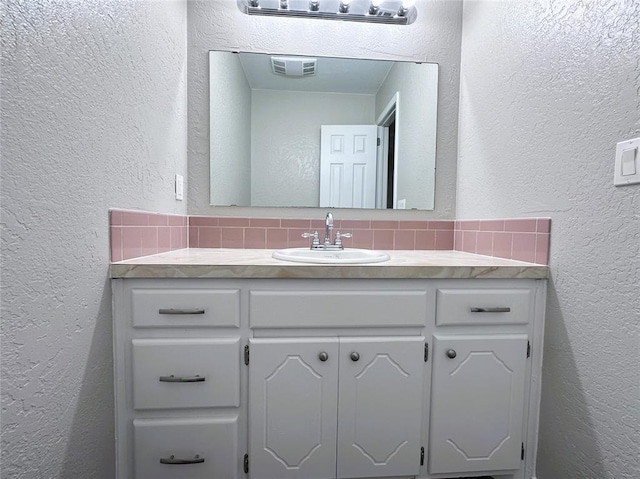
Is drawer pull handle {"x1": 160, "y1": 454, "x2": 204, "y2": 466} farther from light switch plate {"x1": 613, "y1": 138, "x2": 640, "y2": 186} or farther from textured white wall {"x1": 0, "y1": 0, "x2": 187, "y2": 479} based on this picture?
light switch plate {"x1": 613, "y1": 138, "x2": 640, "y2": 186}

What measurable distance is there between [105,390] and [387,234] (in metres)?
1.23

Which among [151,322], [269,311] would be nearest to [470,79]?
[269,311]

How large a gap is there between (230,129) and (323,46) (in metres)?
0.58

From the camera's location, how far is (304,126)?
158 centimetres

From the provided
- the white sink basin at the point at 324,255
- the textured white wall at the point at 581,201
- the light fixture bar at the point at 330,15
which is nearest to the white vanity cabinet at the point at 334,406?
the white sink basin at the point at 324,255

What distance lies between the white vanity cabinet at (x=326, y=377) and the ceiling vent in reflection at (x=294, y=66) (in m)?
1.04

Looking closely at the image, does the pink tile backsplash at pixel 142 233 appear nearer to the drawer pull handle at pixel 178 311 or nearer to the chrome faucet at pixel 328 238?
the drawer pull handle at pixel 178 311

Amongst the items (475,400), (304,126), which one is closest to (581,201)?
(475,400)

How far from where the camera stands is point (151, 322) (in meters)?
0.99

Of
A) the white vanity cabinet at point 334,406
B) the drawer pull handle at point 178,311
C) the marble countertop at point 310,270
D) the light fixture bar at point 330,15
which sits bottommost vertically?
the white vanity cabinet at point 334,406

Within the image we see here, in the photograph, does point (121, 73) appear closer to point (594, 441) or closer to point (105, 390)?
point (105, 390)

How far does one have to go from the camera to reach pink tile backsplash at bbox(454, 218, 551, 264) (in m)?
1.09

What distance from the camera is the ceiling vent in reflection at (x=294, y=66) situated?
1.56 metres

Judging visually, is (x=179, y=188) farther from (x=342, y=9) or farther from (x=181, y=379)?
(x=342, y=9)
